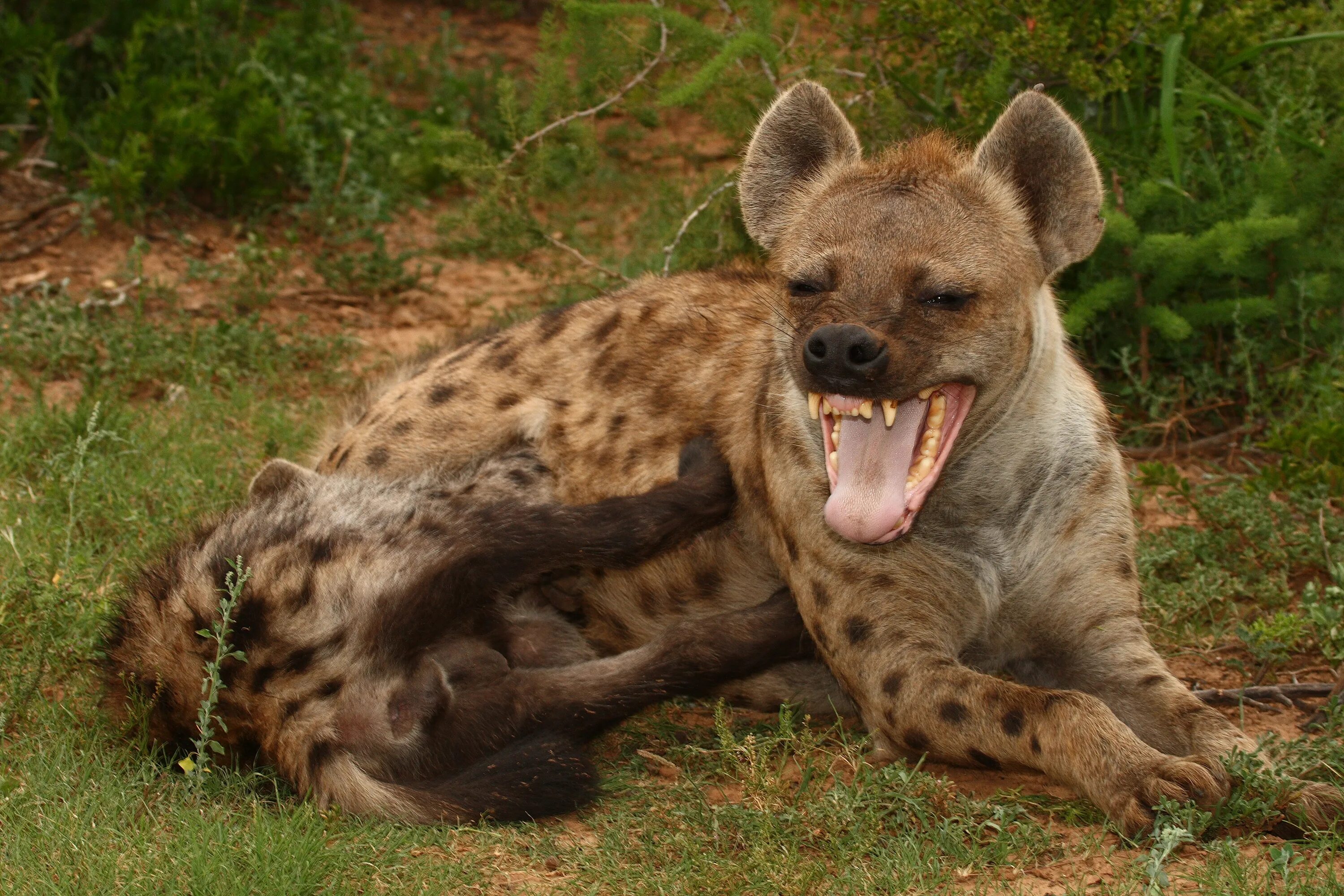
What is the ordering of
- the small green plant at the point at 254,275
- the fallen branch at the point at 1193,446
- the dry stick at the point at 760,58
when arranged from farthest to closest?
the small green plant at the point at 254,275
the dry stick at the point at 760,58
the fallen branch at the point at 1193,446

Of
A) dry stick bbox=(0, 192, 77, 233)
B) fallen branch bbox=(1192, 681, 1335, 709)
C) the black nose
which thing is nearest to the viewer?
the black nose

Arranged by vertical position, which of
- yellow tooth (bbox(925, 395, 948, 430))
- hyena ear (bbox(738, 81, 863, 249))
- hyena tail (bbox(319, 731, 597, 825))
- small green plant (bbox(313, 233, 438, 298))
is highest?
hyena ear (bbox(738, 81, 863, 249))

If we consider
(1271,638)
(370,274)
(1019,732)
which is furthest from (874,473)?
(370,274)

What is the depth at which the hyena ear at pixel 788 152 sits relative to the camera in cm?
329

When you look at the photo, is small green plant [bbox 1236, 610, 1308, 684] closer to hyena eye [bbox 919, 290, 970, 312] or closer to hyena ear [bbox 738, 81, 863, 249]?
hyena eye [bbox 919, 290, 970, 312]

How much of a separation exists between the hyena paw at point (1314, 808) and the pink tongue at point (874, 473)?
0.86 metres

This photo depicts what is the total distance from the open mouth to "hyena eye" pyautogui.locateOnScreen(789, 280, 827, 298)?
0.66 ft

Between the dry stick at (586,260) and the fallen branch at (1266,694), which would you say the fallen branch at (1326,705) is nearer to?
the fallen branch at (1266,694)

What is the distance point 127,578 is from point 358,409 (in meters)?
1.11

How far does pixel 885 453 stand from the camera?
299 centimetres

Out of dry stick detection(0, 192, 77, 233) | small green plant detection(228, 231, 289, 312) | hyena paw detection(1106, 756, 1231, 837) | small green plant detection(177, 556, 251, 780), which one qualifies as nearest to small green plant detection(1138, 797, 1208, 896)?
hyena paw detection(1106, 756, 1231, 837)

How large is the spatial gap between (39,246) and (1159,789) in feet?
15.8

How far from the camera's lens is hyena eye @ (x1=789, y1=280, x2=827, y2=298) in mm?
3002

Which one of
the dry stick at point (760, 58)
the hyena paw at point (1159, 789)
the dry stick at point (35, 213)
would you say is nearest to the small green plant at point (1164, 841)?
the hyena paw at point (1159, 789)
